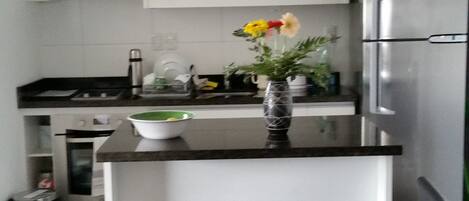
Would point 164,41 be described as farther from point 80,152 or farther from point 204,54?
point 80,152

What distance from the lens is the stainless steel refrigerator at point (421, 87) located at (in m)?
1.92

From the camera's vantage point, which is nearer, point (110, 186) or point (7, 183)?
point (110, 186)

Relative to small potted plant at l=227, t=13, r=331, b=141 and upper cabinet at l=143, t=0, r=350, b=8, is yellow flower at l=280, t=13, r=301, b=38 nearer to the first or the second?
small potted plant at l=227, t=13, r=331, b=141

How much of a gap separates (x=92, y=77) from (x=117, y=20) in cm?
41

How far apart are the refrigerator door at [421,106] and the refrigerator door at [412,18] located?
0.16 ft

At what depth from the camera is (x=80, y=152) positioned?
3385 mm

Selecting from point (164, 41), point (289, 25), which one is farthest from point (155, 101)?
point (289, 25)

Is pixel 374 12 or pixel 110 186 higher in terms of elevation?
pixel 374 12

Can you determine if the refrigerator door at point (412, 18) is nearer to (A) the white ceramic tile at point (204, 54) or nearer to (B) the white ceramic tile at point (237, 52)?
(B) the white ceramic tile at point (237, 52)

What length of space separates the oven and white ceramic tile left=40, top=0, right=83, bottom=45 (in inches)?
28.2

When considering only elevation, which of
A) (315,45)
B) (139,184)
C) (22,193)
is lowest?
(22,193)

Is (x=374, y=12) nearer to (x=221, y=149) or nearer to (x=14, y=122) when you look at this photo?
(x=221, y=149)

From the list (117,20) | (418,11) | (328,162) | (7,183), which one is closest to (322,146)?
(328,162)

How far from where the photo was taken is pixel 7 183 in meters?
3.16
